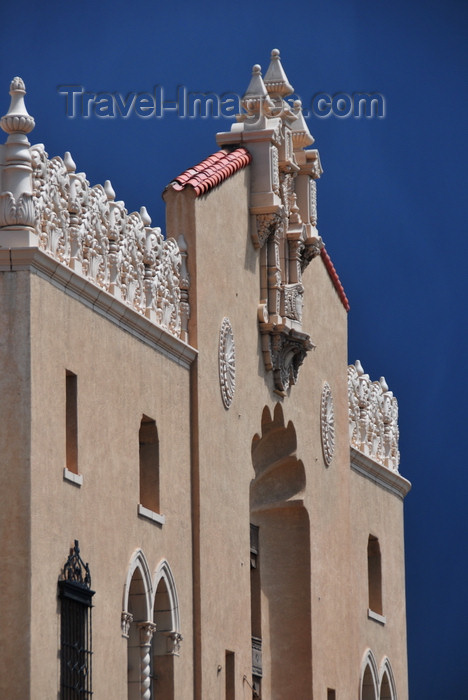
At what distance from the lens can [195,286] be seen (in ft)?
105

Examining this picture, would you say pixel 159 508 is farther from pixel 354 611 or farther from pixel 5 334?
pixel 354 611

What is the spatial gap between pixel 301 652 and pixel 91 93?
18542 millimetres

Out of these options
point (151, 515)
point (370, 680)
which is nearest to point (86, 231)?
point (151, 515)

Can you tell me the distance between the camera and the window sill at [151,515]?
2917 centimetres

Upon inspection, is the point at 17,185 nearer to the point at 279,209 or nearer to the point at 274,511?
the point at 279,209

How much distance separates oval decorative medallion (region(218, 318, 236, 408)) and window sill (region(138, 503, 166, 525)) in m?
3.59

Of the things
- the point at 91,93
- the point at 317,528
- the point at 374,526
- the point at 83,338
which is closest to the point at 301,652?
the point at 317,528

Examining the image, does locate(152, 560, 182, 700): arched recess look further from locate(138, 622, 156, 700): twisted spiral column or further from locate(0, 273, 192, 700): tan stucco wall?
locate(138, 622, 156, 700): twisted spiral column

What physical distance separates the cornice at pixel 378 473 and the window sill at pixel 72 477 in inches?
588

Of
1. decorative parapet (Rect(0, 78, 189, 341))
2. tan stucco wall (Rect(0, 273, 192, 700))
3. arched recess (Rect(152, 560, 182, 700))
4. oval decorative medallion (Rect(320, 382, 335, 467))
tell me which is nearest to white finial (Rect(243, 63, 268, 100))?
decorative parapet (Rect(0, 78, 189, 341))

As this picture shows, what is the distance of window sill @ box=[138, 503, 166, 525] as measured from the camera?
95.7 ft

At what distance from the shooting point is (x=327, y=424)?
3878cm

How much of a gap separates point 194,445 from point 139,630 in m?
3.61

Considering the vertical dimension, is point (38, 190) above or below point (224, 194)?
below
